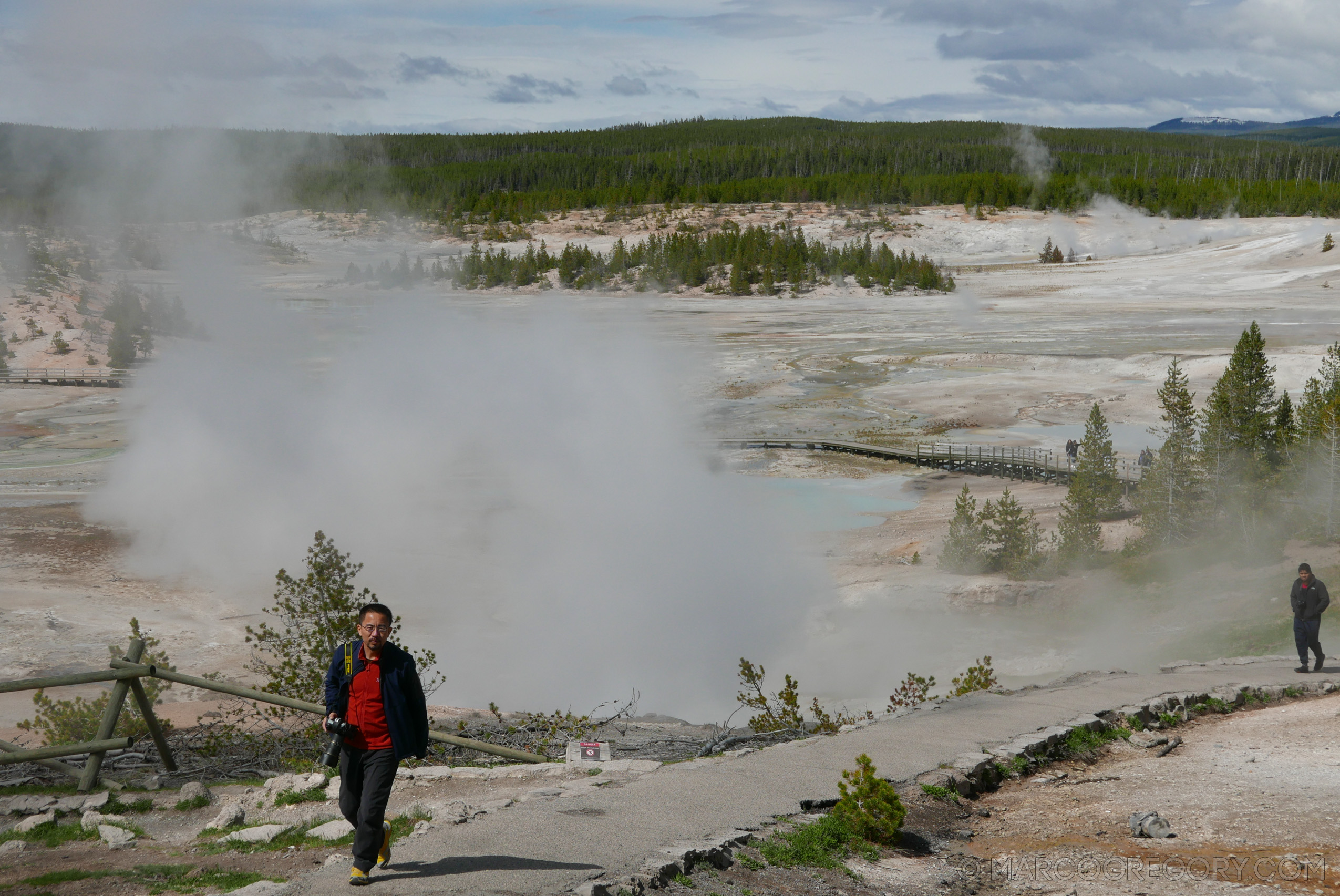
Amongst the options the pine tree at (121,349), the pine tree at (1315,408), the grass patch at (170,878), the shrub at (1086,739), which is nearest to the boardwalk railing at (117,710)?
the grass patch at (170,878)

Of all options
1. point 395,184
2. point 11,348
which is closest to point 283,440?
point 11,348

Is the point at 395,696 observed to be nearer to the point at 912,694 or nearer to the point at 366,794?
the point at 366,794

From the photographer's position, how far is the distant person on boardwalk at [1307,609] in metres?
11.6

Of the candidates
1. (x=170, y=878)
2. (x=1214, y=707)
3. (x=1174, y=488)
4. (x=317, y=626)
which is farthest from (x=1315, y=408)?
(x=170, y=878)

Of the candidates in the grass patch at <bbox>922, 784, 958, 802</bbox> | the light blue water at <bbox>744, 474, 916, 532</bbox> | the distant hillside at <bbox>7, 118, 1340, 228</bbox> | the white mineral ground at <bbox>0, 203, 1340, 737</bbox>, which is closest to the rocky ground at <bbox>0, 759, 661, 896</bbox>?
the grass patch at <bbox>922, 784, 958, 802</bbox>

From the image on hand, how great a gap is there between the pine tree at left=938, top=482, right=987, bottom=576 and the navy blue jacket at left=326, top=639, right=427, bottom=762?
62.1ft

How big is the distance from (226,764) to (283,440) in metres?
20.9

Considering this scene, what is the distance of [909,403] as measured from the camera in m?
42.9

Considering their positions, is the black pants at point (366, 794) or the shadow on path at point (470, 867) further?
the shadow on path at point (470, 867)

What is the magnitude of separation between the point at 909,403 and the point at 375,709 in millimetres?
39249

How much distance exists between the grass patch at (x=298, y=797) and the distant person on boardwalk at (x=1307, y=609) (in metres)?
9.71

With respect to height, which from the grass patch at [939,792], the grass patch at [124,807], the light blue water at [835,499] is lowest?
the light blue water at [835,499]

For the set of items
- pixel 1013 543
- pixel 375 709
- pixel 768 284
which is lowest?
pixel 1013 543

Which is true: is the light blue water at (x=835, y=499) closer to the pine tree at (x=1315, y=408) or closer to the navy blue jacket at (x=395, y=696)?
the pine tree at (x=1315, y=408)
